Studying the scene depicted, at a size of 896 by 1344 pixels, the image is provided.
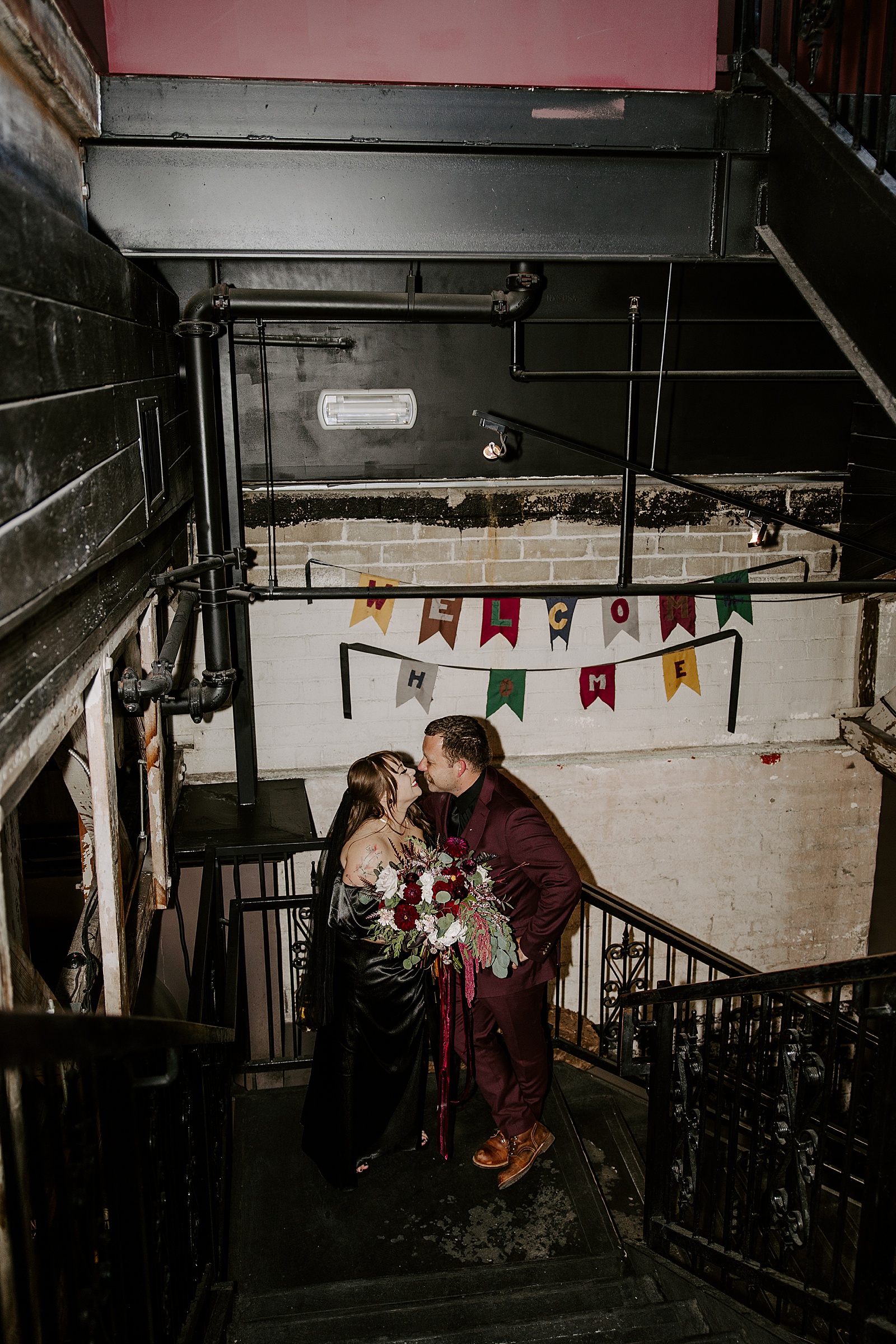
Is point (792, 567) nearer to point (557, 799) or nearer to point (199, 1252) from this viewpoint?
point (557, 799)

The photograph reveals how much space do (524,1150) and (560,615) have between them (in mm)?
3155

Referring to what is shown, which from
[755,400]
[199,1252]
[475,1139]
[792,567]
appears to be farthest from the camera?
[792,567]

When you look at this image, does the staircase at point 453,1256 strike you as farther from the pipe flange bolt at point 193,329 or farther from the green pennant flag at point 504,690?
the pipe flange bolt at point 193,329

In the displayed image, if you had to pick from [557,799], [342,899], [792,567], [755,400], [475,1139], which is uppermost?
[755,400]

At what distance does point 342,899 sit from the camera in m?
3.67

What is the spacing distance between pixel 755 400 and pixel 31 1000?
205 inches

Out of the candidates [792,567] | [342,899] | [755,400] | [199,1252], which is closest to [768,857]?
[792,567]

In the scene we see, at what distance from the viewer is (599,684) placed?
19.7 ft

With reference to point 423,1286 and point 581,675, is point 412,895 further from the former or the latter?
point 581,675

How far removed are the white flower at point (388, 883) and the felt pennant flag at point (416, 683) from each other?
2.35 meters

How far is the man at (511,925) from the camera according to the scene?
148 inches

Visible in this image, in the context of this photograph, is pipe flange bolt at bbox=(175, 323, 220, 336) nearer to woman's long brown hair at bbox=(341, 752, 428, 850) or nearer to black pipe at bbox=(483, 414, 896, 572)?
black pipe at bbox=(483, 414, 896, 572)

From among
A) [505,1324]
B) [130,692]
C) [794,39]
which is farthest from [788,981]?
[794,39]

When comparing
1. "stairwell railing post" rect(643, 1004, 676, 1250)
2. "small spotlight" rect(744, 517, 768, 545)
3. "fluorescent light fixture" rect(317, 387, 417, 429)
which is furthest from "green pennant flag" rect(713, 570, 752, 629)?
"stairwell railing post" rect(643, 1004, 676, 1250)
